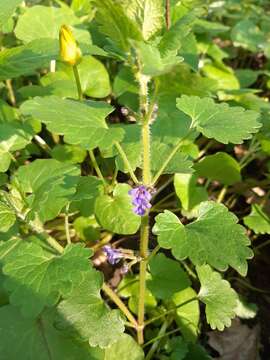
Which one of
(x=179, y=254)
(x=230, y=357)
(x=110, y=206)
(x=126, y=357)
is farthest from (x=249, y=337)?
(x=179, y=254)

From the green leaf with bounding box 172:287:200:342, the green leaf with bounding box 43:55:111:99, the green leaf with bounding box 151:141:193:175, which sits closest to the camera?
the green leaf with bounding box 151:141:193:175

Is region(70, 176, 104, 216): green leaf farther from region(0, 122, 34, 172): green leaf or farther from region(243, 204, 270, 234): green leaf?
region(243, 204, 270, 234): green leaf

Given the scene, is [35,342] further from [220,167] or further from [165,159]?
[220,167]

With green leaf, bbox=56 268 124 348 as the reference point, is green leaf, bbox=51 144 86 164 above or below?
below

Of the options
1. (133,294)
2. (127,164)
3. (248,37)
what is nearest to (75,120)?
(127,164)

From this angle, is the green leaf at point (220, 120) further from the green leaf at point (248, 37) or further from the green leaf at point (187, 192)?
the green leaf at point (248, 37)

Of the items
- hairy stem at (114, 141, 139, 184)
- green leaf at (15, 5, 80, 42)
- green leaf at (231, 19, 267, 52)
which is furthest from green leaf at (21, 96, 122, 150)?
green leaf at (231, 19, 267, 52)

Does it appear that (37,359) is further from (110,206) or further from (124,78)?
(124,78)
